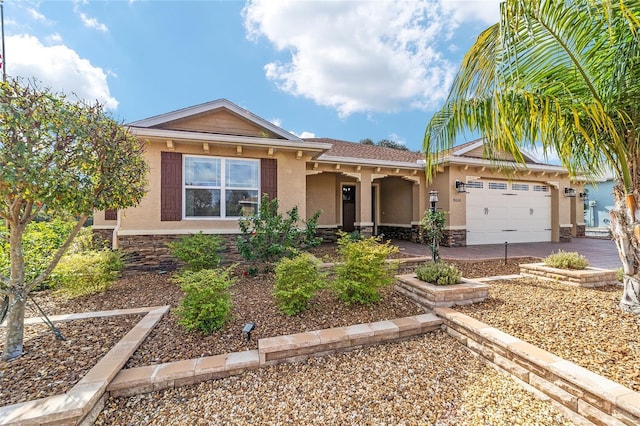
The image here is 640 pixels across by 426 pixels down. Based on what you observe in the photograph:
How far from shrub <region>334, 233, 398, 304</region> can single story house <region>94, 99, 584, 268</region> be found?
2.09 metres

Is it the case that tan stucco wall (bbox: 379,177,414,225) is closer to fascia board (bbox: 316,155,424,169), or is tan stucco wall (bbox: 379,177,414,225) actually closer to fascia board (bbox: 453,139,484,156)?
fascia board (bbox: 316,155,424,169)

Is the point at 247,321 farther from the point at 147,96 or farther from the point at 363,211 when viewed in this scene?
the point at 147,96

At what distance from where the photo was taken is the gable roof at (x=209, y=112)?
698 cm

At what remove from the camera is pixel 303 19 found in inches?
283

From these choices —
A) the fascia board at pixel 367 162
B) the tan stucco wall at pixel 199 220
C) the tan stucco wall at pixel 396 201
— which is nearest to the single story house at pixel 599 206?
the tan stucco wall at pixel 396 201

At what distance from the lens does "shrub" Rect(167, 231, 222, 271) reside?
18.9 feet

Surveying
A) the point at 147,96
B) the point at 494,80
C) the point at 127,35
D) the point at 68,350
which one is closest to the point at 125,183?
the point at 68,350

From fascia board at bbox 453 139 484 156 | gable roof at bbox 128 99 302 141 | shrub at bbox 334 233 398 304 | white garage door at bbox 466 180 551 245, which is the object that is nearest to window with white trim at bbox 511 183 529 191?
white garage door at bbox 466 180 551 245

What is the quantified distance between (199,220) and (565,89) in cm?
754

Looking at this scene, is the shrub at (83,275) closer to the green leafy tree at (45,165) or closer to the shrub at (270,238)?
the green leafy tree at (45,165)

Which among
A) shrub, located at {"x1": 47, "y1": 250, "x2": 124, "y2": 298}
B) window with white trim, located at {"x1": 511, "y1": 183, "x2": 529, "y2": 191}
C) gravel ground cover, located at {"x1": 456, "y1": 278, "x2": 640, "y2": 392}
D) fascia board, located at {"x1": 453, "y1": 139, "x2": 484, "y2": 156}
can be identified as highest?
fascia board, located at {"x1": 453, "y1": 139, "x2": 484, "y2": 156}

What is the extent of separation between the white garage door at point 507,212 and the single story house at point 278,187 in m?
0.04

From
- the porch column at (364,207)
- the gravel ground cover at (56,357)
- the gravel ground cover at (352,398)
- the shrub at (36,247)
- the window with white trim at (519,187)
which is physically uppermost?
the window with white trim at (519,187)

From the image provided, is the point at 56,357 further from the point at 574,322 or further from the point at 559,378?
the point at 574,322
